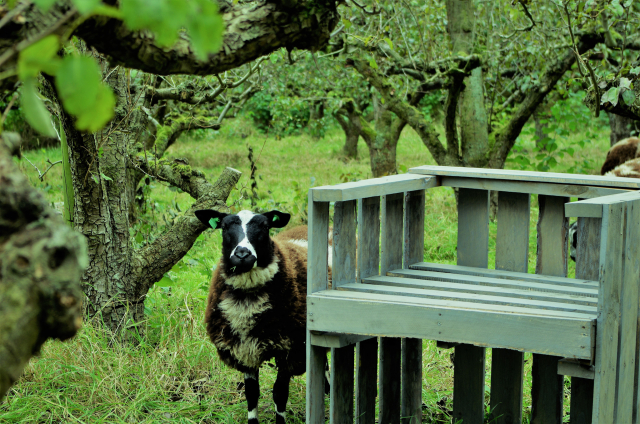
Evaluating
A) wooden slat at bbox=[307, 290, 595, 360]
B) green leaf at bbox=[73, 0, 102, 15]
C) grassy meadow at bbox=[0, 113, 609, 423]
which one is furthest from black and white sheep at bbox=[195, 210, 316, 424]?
green leaf at bbox=[73, 0, 102, 15]

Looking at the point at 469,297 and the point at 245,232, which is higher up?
the point at 245,232

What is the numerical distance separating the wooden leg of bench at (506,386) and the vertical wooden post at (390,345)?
580 millimetres

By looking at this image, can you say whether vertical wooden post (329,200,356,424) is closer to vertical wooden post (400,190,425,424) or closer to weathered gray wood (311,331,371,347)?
weathered gray wood (311,331,371,347)

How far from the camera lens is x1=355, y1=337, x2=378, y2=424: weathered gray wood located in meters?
3.88

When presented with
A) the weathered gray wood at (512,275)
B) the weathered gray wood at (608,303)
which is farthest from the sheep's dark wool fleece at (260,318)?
the weathered gray wood at (608,303)

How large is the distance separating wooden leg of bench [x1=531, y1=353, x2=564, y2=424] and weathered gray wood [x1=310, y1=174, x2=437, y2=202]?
120 centimetres

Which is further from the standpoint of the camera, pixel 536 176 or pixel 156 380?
pixel 156 380

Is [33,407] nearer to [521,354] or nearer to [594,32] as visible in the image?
[521,354]

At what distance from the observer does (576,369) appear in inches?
117

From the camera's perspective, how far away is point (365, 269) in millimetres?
3910

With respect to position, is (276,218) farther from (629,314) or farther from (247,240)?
(629,314)

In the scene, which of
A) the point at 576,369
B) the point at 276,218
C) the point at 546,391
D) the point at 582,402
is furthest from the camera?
the point at 276,218

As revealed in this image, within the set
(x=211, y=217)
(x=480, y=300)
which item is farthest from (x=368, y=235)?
(x=211, y=217)

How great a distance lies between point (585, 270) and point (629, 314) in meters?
0.91
